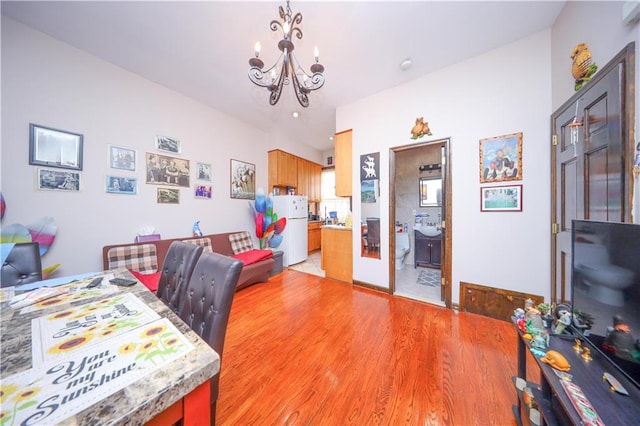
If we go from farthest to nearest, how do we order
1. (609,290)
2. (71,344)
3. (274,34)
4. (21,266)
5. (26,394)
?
(274,34)
(21,266)
(609,290)
(71,344)
(26,394)

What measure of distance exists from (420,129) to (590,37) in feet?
4.44

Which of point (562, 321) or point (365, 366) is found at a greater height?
point (562, 321)

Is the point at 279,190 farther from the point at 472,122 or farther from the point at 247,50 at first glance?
the point at 472,122

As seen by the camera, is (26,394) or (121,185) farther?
(121,185)

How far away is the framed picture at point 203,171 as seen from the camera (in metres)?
3.34

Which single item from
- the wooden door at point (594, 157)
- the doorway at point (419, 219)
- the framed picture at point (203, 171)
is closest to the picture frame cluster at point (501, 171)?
the wooden door at point (594, 157)

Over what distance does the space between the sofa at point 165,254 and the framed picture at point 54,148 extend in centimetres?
102

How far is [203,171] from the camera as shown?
340cm

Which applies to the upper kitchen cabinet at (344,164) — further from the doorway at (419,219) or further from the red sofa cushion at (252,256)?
the red sofa cushion at (252,256)

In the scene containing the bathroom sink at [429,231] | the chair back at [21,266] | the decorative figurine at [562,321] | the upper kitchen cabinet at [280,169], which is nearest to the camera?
the decorative figurine at [562,321]

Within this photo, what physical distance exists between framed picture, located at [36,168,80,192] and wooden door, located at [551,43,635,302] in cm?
470

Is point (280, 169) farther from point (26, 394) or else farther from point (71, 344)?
point (26, 394)

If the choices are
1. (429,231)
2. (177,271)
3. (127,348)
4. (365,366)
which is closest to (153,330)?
(127,348)

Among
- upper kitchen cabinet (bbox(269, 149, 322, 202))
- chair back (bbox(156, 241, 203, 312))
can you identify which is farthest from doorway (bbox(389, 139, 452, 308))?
chair back (bbox(156, 241, 203, 312))
